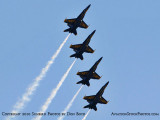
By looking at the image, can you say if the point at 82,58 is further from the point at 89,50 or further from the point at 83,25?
the point at 83,25

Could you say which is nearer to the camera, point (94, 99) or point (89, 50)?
point (94, 99)

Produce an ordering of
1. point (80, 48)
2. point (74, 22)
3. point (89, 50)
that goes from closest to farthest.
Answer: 1. point (80, 48)
2. point (74, 22)
3. point (89, 50)

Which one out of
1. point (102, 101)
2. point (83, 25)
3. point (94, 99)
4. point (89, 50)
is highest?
point (83, 25)

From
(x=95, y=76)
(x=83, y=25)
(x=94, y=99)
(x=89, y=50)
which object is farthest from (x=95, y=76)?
(x=83, y=25)

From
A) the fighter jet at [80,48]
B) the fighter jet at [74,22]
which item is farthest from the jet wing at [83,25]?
the fighter jet at [80,48]

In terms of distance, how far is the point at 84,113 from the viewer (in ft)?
475

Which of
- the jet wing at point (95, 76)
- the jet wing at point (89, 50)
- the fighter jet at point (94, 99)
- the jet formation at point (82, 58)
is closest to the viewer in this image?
the fighter jet at point (94, 99)

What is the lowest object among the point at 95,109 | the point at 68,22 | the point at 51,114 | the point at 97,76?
the point at 51,114

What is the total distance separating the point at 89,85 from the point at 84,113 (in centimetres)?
1576

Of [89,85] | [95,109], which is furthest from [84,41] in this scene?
[95,109]

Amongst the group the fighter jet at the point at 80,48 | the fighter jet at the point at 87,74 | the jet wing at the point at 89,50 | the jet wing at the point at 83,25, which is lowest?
the fighter jet at the point at 87,74

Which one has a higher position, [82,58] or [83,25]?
[83,25]

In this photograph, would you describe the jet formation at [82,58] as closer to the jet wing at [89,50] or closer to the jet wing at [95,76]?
the jet wing at [95,76]

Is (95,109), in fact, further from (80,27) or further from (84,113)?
(80,27)
